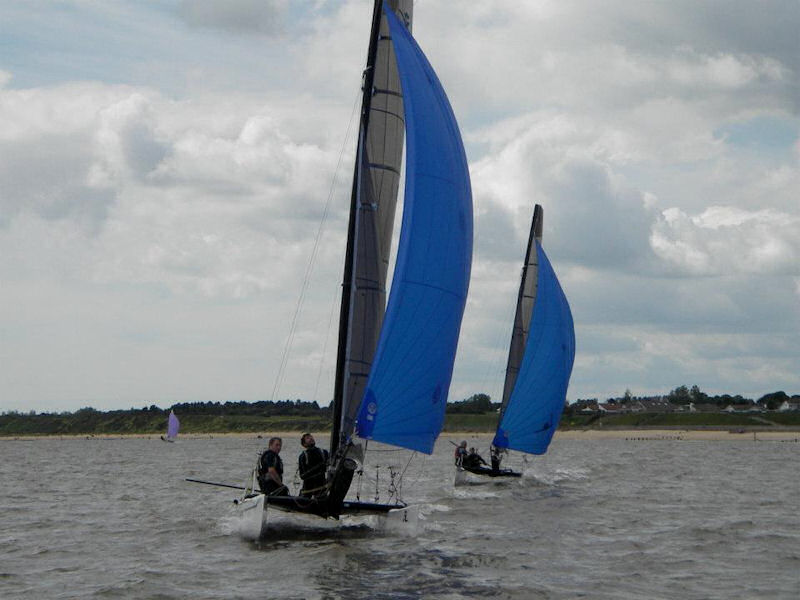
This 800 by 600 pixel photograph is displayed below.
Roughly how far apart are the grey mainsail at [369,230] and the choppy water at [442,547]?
10.8 feet

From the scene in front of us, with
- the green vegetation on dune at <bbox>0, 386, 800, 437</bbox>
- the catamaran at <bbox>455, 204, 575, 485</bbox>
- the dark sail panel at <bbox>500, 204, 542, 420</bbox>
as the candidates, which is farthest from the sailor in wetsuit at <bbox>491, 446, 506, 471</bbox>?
the green vegetation on dune at <bbox>0, 386, 800, 437</bbox>

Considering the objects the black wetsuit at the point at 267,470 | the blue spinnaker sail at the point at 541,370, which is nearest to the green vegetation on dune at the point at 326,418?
the blue spinnaker sail at the point at 541,370

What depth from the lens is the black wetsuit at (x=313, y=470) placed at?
76.5 ft

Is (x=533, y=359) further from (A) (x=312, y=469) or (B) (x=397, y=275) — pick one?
(B) (x=397, y=275)

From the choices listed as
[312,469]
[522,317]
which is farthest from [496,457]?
[312,469]

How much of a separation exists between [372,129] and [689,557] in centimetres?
1181

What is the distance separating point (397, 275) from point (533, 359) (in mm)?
22852

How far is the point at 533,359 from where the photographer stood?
143 ft

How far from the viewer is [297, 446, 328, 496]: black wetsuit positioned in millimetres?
A: 23328

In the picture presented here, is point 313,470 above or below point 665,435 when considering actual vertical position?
below

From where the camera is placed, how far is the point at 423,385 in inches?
880

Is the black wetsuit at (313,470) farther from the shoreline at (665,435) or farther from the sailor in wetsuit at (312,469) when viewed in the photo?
the shoreline at (665,435)

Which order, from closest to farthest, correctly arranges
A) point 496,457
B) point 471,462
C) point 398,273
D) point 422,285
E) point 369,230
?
1. point 398,273
2. point 422,285
3. point 369,230
4. point 471,462
5. point 496,457

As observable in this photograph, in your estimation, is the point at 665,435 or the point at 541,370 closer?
the point at 541,370
